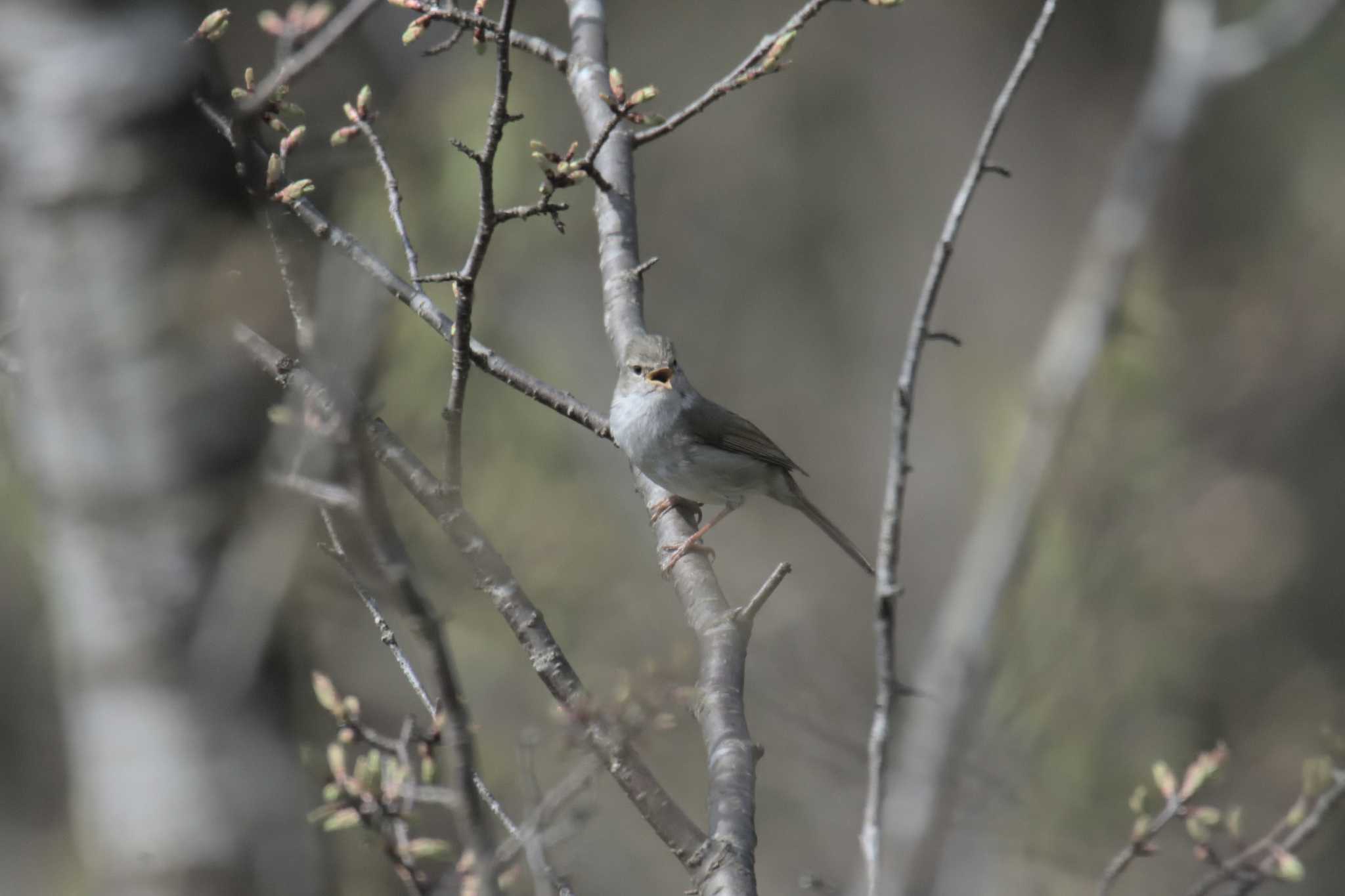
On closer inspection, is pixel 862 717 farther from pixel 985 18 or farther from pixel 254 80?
pixel 985 18

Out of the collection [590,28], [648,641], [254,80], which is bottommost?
[648,641]

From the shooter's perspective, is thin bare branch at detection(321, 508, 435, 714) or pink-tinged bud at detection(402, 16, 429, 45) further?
pink-tinged bud at detection(402, 16, 429, 45)

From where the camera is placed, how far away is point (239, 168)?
6.46 feet

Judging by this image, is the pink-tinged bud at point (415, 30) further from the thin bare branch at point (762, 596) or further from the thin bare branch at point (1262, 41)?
the thin bare branch at point (1262, 41)

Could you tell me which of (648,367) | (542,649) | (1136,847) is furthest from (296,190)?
(1136,847)

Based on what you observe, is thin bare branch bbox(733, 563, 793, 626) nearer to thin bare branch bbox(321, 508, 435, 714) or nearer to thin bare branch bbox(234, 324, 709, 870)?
thin bare branch bbox(234, 324, 709, 870)

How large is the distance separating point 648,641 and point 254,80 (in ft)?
8.67

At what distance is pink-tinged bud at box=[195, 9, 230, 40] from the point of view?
8.14 feet

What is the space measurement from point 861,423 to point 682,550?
809 cm

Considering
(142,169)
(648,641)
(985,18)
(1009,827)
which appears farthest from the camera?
(985,18)

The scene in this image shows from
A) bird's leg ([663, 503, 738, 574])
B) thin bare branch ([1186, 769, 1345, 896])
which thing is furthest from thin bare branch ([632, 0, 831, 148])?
thin bare branch ([1186, 769, 1345, 896])

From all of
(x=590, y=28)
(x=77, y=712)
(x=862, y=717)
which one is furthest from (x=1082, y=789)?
(x=77, y=712)

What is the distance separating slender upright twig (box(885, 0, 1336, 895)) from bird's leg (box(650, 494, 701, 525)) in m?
0.89

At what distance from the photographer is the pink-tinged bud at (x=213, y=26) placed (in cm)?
248
